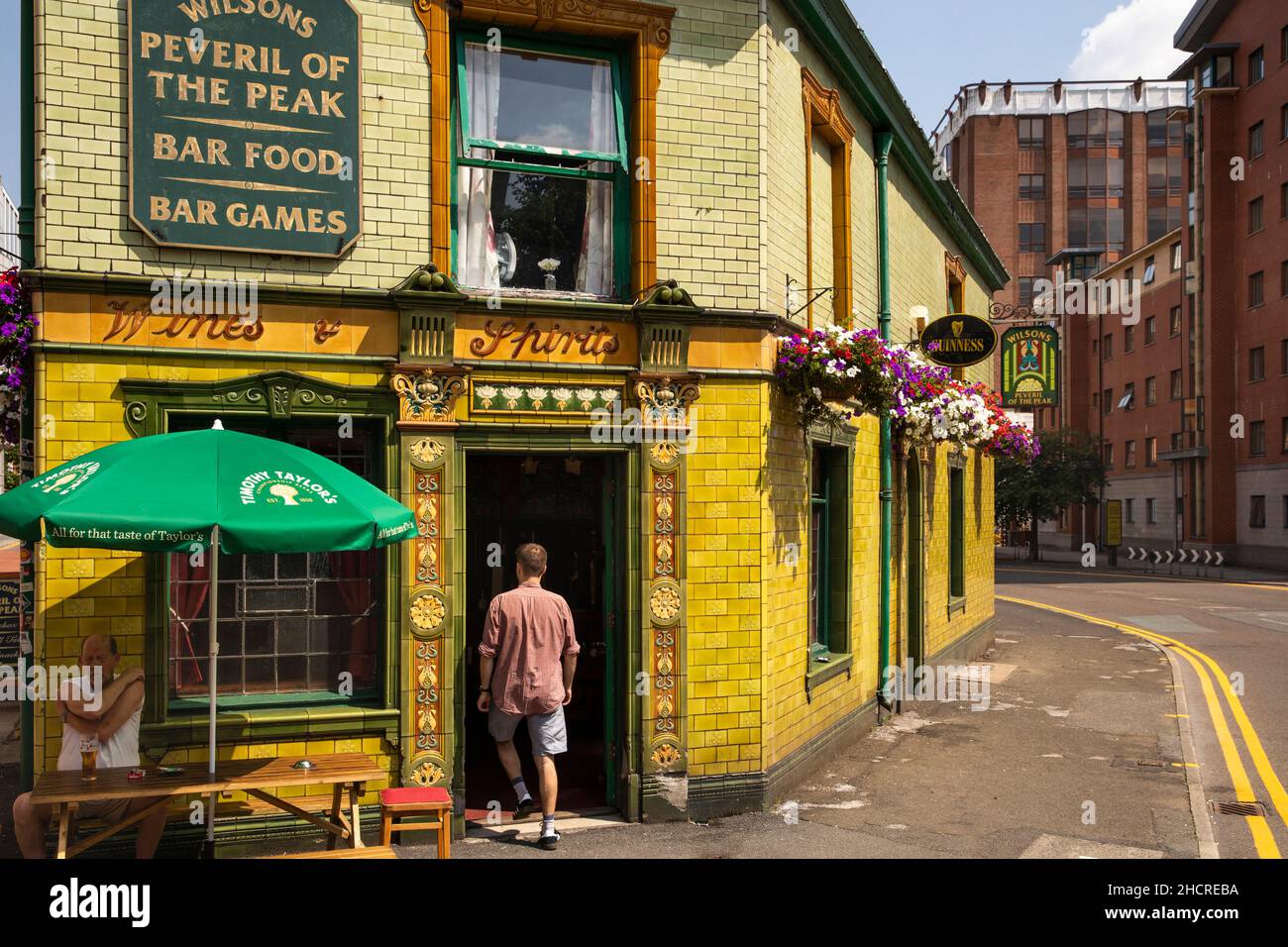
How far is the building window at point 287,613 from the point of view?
24.6 ft

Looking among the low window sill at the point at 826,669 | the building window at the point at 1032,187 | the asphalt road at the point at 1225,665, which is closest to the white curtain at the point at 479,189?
the low window sill at the point at 826,669

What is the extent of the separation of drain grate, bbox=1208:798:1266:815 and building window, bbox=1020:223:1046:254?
3052 inches

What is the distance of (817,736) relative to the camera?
10.1 m

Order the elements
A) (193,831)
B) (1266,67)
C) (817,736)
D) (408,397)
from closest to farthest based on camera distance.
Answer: (193,831) → (408,397) → (817,736) → (1266,67)

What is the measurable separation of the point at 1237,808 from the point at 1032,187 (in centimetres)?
7870

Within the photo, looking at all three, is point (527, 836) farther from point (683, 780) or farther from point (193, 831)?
point (193, 831)

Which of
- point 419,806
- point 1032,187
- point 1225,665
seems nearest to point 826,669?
point 419,806

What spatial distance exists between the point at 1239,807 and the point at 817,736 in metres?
3.54

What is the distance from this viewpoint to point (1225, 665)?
17016 millimetres

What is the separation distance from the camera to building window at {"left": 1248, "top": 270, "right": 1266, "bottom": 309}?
4541 cm

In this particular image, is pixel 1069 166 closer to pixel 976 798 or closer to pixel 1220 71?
pixel 1220 71

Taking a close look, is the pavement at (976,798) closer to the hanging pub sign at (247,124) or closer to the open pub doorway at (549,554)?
the open pub doorway at (549,554)

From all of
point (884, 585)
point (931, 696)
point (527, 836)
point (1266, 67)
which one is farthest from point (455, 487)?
point (1266, 67)

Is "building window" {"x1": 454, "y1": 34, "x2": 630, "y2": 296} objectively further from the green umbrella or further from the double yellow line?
the double yellow line
